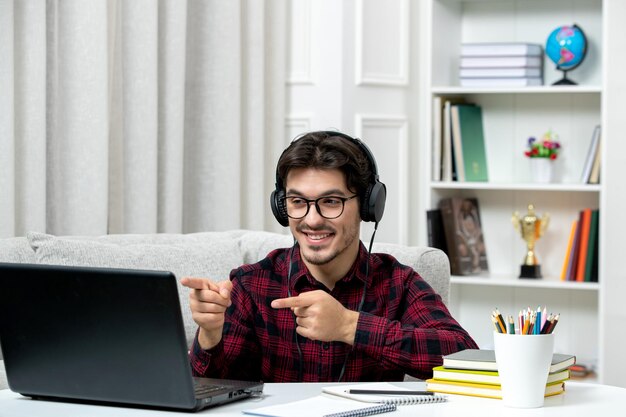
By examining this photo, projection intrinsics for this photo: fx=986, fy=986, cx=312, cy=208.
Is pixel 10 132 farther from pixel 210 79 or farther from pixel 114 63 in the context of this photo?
pixel 210 79

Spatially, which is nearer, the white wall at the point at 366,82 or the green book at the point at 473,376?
the green book at the point at 473,376

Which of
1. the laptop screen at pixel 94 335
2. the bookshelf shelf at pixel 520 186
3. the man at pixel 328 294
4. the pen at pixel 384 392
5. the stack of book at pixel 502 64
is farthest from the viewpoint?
the stack of book at pixel 502 64

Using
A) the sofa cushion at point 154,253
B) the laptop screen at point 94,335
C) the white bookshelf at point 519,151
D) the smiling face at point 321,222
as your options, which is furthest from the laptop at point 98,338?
the white bookshelf at point 519,151

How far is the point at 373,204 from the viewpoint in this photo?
185 centimetres

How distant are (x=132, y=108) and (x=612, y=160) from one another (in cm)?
171

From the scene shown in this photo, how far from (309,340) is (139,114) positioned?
1336 mm

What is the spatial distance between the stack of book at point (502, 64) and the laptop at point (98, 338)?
261 cm

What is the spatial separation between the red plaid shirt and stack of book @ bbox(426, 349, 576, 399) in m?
0.24

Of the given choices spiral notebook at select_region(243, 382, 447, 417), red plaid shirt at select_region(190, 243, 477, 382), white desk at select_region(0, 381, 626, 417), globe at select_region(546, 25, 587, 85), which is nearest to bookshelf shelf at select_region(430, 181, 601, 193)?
globe at select_region(546, 25, 587, 85)

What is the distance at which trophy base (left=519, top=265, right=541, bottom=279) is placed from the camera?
3764mm

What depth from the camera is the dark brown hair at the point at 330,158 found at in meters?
1.83

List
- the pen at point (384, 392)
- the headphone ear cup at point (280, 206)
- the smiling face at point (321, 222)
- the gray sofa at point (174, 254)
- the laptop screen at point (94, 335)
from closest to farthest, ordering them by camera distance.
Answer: the laptop screen at point (94, 335) < the pen at point (384, 392) < the smiling face at point (321, 222) < the headphone ear cup at point (280, 206) < the gray sofa at point (174, 254)

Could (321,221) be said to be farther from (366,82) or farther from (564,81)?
(564,81)

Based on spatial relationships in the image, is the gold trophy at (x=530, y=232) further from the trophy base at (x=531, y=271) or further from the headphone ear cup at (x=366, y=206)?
the headphone ear cup at (x=366, y=206)
